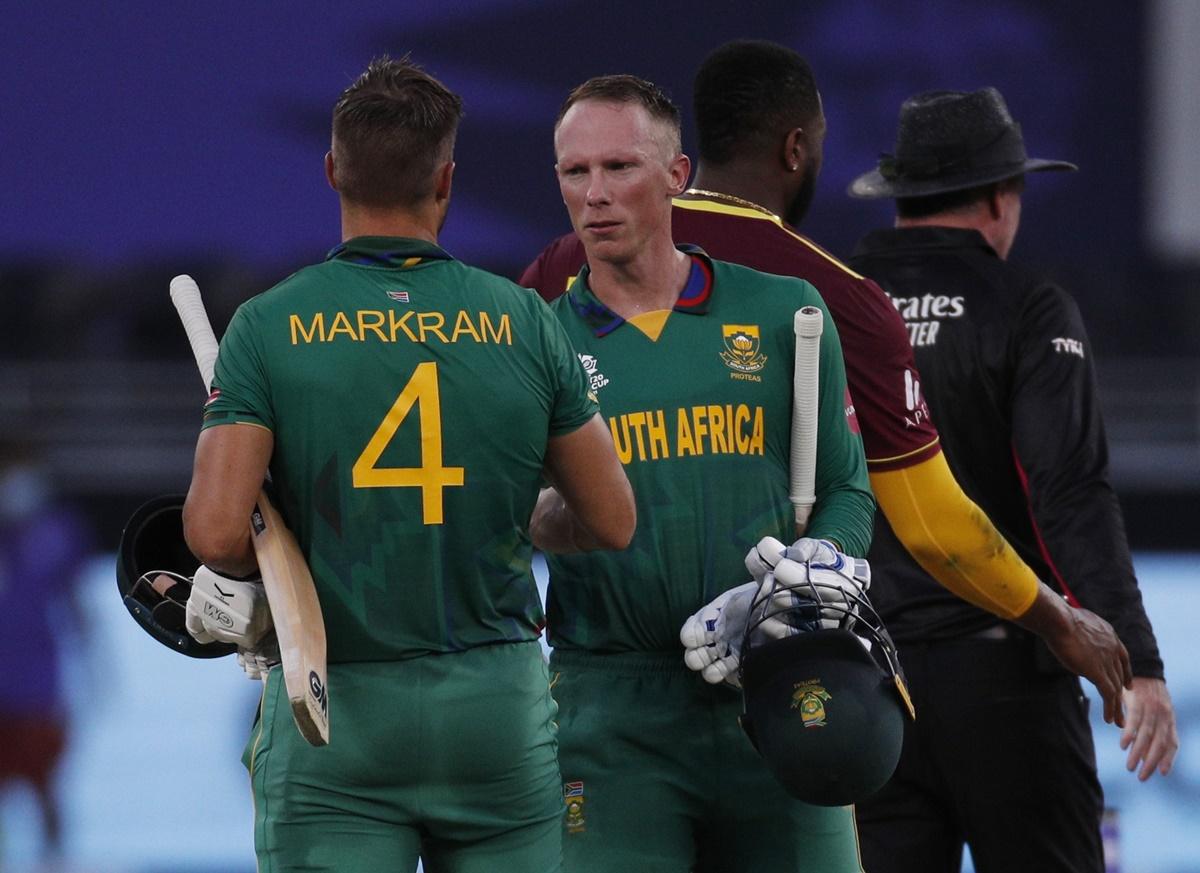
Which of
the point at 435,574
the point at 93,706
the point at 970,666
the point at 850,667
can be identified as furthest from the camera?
the point at 93,706

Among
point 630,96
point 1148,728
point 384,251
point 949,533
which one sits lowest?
point 1148,728

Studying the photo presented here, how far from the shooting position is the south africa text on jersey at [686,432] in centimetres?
306

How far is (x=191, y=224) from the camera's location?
9891mm

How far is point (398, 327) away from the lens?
8.77ft

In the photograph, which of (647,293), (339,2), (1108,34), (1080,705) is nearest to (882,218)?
(1108,34)

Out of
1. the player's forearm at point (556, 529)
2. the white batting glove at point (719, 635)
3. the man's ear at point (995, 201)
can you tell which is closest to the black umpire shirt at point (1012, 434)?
the man's ear at point (995, 201)

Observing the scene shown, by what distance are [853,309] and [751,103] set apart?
0.46 meters

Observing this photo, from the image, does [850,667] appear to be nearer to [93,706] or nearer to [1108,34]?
[93,706]

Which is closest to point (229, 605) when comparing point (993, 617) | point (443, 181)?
point (443, 181)

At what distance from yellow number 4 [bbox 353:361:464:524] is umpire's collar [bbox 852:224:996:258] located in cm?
168

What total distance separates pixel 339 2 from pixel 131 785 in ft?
13.6

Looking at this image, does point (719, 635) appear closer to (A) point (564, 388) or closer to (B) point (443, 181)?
(A) point (564, 388)

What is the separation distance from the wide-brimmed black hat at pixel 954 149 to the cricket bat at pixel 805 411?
3.74 ft

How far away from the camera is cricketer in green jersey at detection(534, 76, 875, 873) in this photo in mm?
3029
